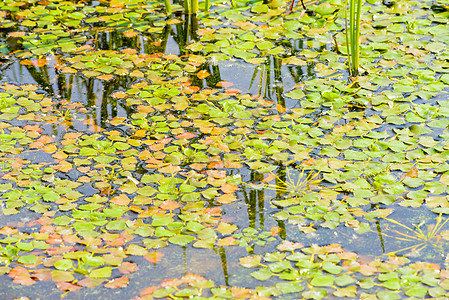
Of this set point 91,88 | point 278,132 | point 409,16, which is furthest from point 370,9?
point 91,88

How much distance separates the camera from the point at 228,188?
2705 millimetres

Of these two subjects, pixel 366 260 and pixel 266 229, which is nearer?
pixel 366 260

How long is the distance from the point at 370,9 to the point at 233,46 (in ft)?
3.85

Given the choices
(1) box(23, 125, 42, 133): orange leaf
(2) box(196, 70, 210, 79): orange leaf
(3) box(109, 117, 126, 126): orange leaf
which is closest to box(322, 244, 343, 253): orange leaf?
(3) box(109, 117, 126, 126): orange leaf

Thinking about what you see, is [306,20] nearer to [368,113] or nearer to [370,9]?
[370,9]

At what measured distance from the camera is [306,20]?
4.20m

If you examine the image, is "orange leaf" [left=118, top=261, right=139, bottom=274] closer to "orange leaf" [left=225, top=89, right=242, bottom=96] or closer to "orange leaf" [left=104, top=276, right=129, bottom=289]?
"orange leaf" [left=104, top=276, right=129, bottom=289]

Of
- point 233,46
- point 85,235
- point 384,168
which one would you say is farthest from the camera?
point 233,46

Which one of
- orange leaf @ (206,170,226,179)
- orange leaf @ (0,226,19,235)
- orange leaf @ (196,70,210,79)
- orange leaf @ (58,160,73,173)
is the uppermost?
orange leaf @ (196,70,210,79)

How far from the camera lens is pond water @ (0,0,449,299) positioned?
7.52ft

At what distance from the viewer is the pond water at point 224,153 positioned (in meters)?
2.29

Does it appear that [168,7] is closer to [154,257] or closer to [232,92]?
[232,92]

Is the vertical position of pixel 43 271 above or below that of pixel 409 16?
below

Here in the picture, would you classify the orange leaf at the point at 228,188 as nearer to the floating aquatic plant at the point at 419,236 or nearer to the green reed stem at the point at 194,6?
the floating aquatic plant at the point at 419,236
